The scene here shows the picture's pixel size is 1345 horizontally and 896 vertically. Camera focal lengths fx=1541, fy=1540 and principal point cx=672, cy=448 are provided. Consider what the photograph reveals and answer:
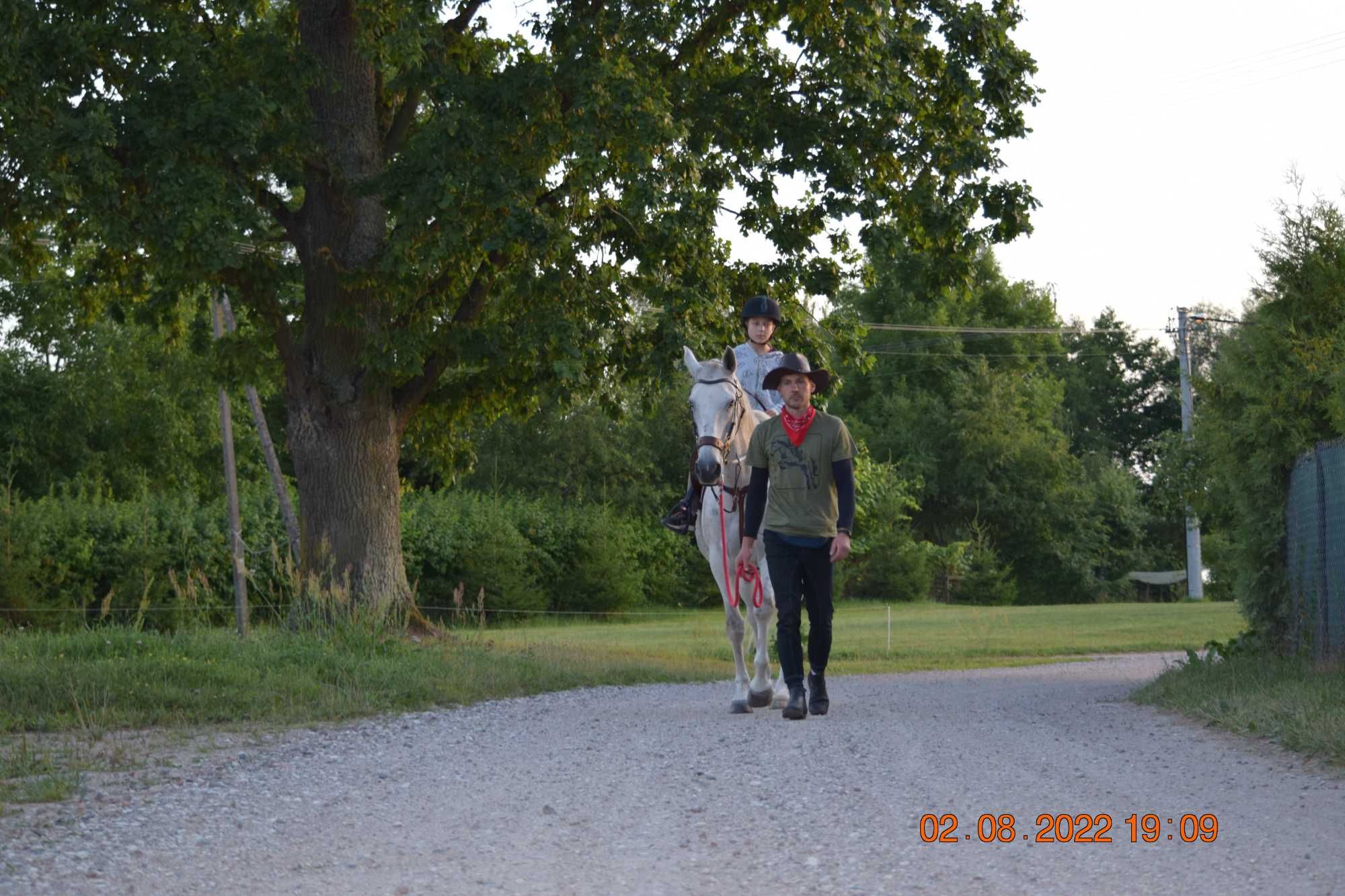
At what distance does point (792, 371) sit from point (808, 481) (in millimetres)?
771

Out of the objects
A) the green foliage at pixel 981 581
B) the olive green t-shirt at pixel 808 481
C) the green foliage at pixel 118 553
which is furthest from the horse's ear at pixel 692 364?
the green foliage at pixel 981 581

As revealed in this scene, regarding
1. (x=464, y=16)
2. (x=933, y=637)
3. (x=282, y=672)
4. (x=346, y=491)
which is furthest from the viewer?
(x=933, y=637)

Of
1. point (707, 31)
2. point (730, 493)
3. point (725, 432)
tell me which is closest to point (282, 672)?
point (730, 493)

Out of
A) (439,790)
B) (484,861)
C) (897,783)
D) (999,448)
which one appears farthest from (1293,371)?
(999,448)

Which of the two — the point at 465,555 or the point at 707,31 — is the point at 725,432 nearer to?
the point at 707,31

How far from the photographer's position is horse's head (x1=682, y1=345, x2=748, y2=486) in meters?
10.3

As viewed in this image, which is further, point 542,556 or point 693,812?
point 542,556

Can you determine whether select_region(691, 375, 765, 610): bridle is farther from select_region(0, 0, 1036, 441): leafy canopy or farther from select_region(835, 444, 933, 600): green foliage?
select_region(835, 444, 933, 600): green foliage

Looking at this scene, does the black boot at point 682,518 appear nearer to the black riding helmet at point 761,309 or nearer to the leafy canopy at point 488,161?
the black riding helmet at point 761,309

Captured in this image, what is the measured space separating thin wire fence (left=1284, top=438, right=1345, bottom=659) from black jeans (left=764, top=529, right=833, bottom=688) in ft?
12.6

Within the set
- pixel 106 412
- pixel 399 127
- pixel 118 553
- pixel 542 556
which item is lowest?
pixel 542 556
